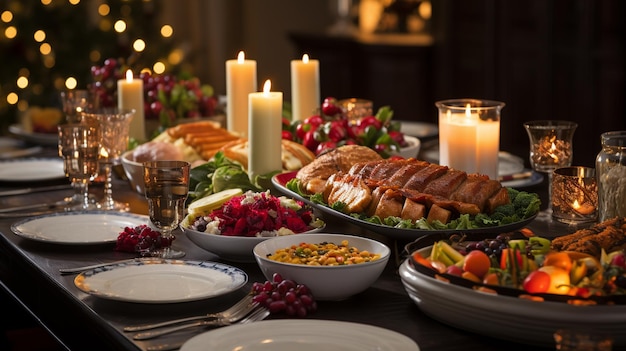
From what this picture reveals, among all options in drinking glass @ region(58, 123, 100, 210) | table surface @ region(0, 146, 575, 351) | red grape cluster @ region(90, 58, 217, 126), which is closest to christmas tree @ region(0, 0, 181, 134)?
red grape cluster @ region(90, 58, 217, 126)

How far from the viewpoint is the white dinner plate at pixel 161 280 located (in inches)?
65.1

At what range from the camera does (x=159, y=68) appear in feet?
20.6

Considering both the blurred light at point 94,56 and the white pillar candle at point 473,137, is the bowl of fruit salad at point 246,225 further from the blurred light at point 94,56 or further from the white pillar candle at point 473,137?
the blurred light at point 94,56

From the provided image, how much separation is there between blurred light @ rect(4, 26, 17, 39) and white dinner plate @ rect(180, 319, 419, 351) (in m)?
4.91

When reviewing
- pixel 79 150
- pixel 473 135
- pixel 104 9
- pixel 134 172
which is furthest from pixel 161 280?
→ pixel 104 9

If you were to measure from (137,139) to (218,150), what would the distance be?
0.45m

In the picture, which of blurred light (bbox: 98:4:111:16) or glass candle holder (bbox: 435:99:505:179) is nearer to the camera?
glass candle holder (bbox: 435:99:505:179)

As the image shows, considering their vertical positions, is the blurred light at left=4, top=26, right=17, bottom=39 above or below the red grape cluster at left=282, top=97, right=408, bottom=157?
above

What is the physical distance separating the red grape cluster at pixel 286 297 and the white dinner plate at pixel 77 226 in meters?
0.57

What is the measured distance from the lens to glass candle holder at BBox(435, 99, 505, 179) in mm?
2453

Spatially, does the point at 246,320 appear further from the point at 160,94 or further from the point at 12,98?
the point at 12,98

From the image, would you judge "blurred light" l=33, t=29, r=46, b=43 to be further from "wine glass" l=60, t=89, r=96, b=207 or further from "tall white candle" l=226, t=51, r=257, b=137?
"tall white candle" l=226, t=51, r=257, b=137

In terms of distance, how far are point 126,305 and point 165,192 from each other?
367mm

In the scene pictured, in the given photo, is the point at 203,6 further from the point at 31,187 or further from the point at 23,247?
the point at 23,247
